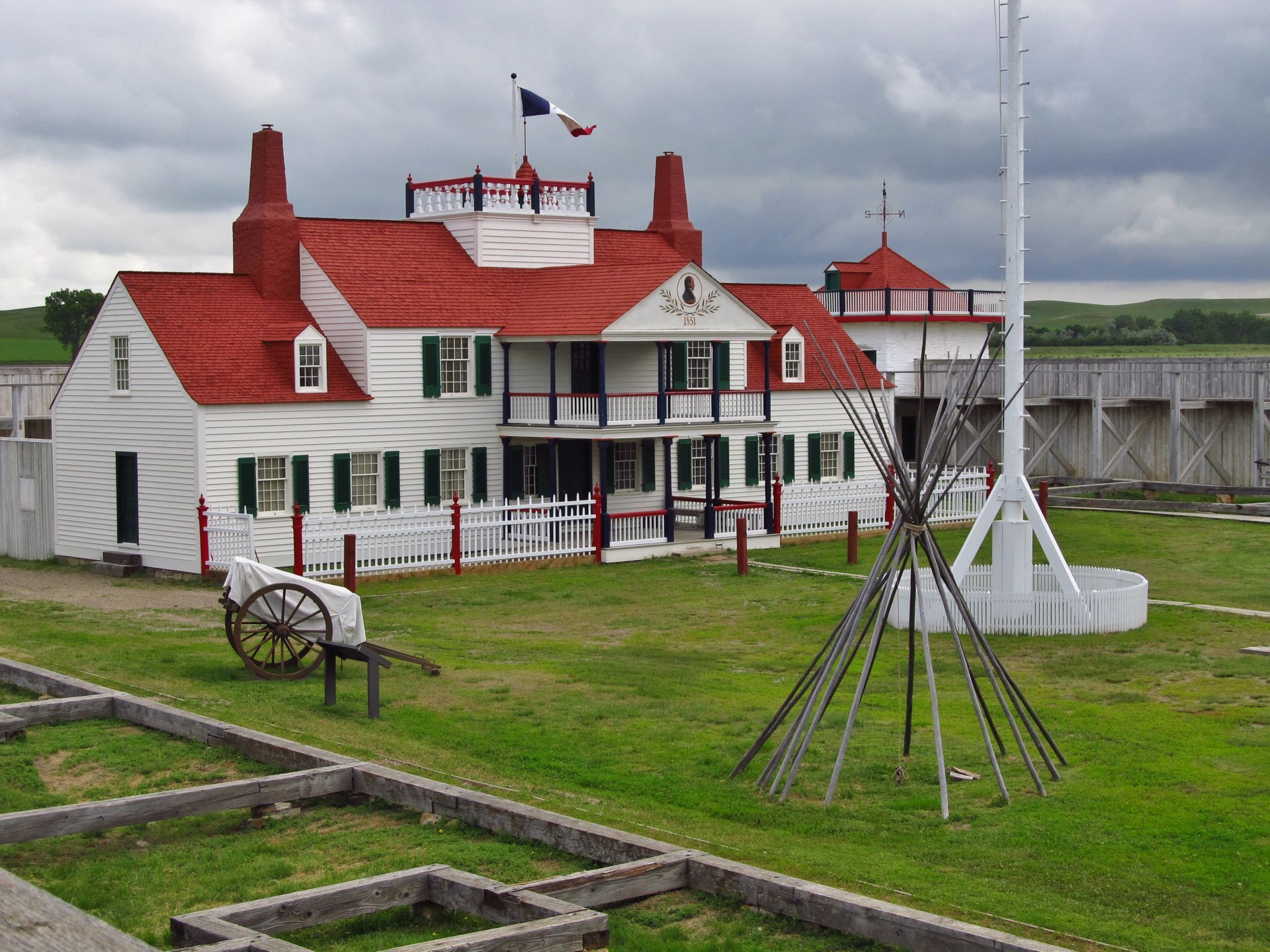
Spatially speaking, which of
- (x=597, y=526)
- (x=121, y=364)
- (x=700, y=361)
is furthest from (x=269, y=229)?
(x=700, y=361)

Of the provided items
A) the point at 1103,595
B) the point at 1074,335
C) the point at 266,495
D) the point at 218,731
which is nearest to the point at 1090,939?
the point at 218,731

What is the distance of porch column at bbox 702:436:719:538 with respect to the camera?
3166 centimetres

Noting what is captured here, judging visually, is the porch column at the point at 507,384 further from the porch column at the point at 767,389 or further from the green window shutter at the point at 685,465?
the porch column at the point at 767,389

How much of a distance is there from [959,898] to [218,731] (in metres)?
6.72

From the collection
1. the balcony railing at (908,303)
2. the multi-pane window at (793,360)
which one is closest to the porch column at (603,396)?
the multi-pane window at (793,360)

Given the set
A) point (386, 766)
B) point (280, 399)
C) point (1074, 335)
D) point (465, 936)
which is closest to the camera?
point (465, 936)

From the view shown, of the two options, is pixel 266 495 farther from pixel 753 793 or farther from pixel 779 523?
pixel 753 793

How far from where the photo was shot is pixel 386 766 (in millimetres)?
11984

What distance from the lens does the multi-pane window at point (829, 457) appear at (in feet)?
123

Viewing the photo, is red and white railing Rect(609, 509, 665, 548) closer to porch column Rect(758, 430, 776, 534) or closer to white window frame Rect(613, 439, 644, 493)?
white window frame Rect(613, 439, 644, 493)

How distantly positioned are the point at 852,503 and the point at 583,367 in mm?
6906

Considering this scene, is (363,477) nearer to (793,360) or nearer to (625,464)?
(625,464)

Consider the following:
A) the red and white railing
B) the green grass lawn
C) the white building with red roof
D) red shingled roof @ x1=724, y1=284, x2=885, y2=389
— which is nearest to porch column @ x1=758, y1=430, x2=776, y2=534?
the white building with red roof

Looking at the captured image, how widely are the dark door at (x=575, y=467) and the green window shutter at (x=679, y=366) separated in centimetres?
233
